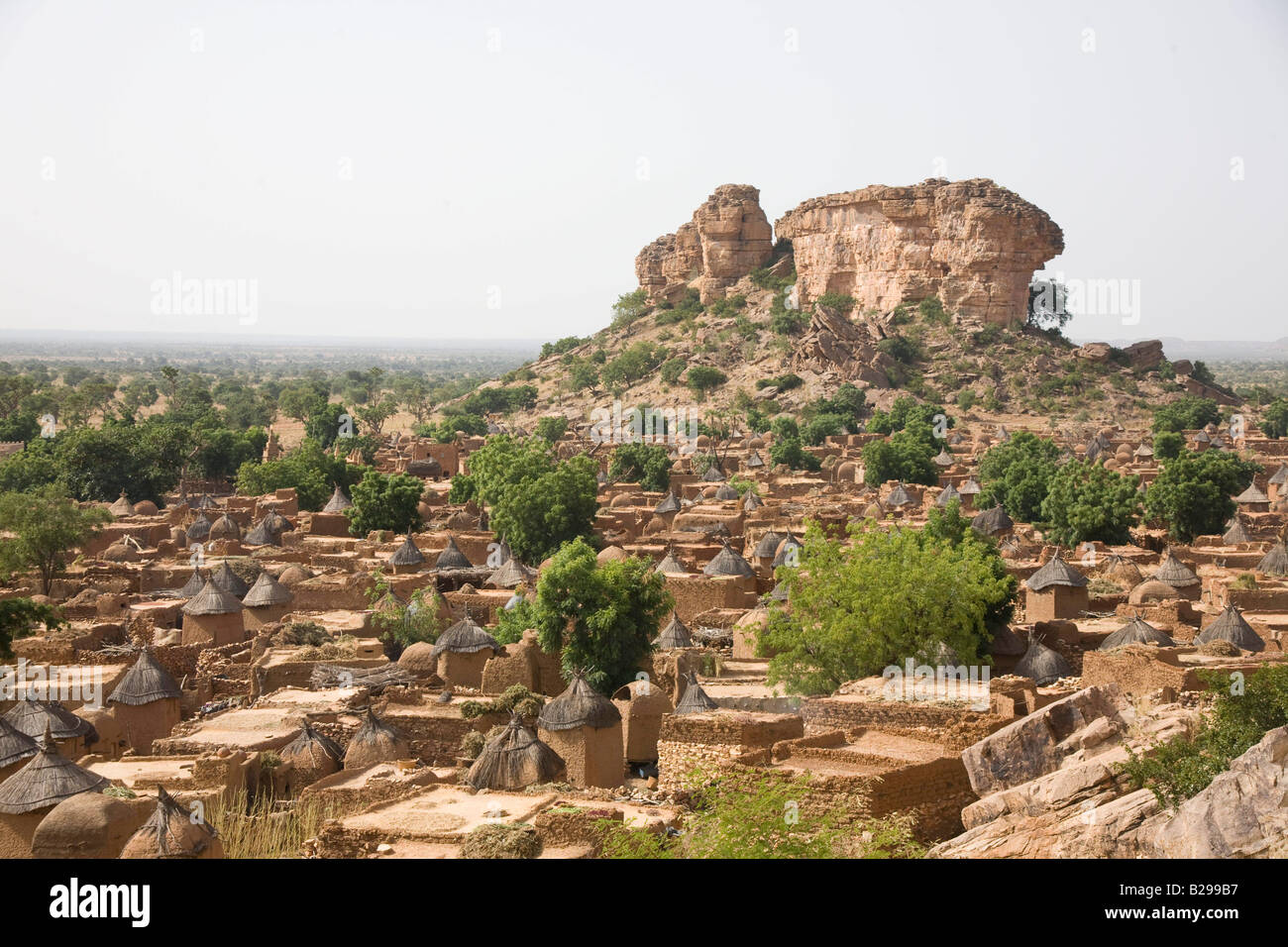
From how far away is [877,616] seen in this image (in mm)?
19609

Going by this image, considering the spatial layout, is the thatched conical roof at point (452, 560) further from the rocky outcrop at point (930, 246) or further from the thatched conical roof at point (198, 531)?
the rocky outcrop at point (930, 246)

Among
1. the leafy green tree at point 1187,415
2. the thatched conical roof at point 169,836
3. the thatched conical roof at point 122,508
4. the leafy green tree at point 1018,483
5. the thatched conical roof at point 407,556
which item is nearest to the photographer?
the thatched conical roof at point 169,836

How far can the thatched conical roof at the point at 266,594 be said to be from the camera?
24797mm

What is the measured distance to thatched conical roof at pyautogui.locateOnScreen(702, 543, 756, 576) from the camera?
26844 millimetres

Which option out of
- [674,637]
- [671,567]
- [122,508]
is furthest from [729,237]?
[674,637]

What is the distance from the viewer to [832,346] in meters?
75.2

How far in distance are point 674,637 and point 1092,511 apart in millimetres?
15642

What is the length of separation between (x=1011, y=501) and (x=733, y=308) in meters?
48.4

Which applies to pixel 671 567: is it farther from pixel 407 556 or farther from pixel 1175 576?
pixel 1175 576

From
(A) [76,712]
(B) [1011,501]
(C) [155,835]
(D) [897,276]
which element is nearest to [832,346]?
(D) [897,276]

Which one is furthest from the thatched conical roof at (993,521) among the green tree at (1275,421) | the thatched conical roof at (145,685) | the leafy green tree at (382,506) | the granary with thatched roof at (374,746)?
the green tree at (1275,421)

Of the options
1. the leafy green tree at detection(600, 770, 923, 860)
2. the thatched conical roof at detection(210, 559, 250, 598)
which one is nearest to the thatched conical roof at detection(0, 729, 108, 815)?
the leafy green tree at detection(600, 770, 923, 860)

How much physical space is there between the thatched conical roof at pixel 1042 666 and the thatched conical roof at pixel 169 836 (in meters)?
11.6
